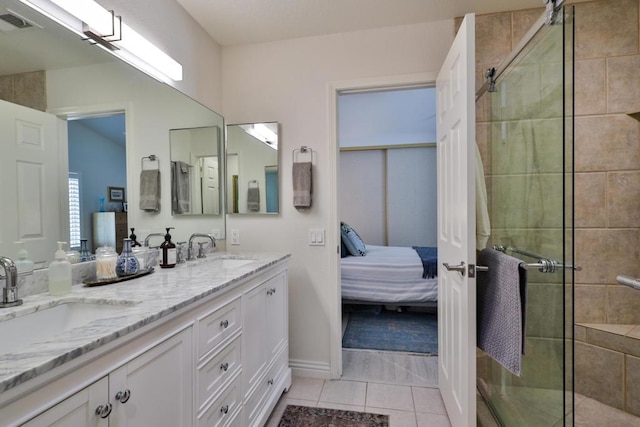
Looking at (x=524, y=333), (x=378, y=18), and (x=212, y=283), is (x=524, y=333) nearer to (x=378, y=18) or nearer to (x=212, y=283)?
(x=212, y=283)

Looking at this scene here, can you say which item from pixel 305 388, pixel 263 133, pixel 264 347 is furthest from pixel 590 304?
pixel 263 133

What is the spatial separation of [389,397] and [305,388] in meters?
0.55

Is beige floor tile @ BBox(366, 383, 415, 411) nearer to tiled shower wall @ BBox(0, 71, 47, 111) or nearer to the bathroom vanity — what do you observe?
the bathroom vanity

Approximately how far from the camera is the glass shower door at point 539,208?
3.86 feet

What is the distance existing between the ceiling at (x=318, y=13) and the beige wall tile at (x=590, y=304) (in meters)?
1.75

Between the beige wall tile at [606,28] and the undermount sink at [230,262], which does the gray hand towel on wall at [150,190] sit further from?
the beige wall tile at [606,28]

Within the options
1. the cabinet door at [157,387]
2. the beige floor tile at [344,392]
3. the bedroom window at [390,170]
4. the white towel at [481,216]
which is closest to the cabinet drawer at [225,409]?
the cabinet door at [157,387]

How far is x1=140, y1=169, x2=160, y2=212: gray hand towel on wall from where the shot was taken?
165cm

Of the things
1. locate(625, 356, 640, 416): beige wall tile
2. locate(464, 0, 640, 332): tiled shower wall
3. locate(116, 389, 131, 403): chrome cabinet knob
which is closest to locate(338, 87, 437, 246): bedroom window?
locate(464, 0, 640, 332): tiled shower wall

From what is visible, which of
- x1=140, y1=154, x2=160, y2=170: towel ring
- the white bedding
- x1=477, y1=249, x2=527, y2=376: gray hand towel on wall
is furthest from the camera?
the white bedding

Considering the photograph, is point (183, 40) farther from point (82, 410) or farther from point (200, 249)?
point (82, 410)

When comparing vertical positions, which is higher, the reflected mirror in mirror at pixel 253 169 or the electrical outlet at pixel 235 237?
the reflected mirror in mirror at pixel 253 169

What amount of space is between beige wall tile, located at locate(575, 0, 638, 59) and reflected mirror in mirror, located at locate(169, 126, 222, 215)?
2.43 m

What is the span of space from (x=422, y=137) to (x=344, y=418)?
4.25 m
